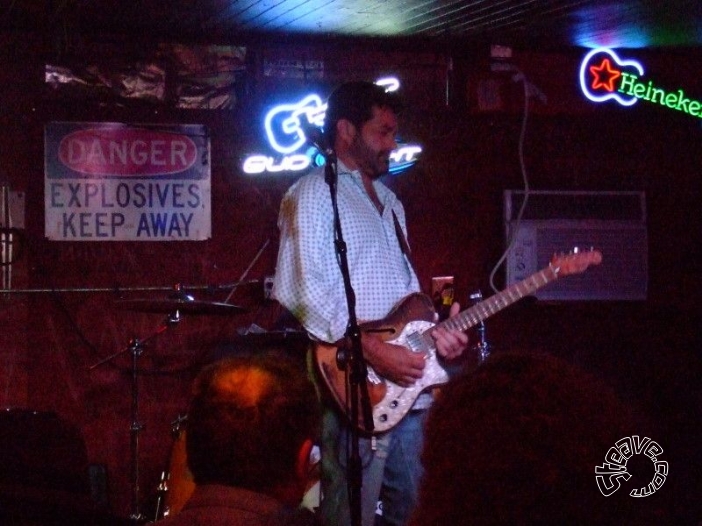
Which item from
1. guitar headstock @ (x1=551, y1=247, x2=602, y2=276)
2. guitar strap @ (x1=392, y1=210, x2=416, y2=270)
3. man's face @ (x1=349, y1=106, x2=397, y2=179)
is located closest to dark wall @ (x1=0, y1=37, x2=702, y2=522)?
guitar strap @ (x1=392, y1=210, x2=416, y2=270)

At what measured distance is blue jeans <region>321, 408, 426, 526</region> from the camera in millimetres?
3750

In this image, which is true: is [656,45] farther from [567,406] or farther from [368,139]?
[567,406]

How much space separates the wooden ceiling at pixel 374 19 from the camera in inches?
211

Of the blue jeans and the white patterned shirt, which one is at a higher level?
the white patterned shirt

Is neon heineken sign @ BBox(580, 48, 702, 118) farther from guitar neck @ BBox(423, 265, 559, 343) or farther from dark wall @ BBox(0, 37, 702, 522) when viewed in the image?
guitar neck @ BBox(423, 265, 559, 343)

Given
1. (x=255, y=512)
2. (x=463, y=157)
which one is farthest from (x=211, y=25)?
(x=255, y=512)

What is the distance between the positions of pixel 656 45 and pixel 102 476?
15.9ft

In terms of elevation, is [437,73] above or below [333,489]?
above

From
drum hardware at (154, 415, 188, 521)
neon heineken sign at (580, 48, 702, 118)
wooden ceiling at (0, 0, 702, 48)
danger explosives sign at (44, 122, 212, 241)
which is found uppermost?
wooden ceiling at (0, 0, 702, 48)

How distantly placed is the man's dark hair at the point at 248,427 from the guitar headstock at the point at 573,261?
2609mm

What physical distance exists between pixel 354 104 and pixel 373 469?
1.60 meters

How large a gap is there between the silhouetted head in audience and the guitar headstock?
338cm

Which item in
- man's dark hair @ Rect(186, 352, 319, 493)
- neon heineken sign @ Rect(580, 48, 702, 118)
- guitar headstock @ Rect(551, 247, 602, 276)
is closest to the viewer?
man's dark hair @ Rect(186, 352, 319, 493)

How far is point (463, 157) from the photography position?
6605mm
